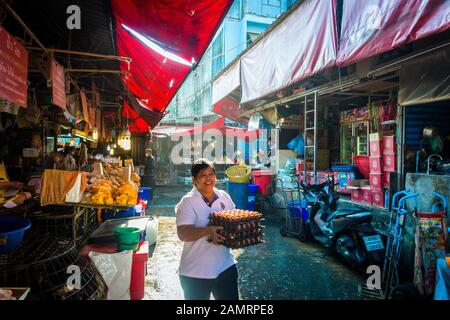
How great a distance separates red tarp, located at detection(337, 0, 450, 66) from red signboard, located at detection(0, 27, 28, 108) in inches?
192

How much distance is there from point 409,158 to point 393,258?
2.16 metres

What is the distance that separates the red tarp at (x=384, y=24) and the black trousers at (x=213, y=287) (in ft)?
12.2

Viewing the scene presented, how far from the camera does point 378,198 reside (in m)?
6.12

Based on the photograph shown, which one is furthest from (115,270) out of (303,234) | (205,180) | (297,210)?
(297,210)

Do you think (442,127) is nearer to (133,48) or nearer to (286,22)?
(286,22)

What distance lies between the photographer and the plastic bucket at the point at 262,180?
35.4 ft

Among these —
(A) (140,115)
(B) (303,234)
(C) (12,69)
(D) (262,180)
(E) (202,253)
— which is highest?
(A) (140,115)

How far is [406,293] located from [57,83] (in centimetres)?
606

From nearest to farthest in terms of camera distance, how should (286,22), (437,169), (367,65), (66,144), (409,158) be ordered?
(437,169)
(409,158)
(367,65)
(286,22)
(66,144)

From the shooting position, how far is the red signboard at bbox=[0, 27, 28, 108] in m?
2.96

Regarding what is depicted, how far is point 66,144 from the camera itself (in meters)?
10.9

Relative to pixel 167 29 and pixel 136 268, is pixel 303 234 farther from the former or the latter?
pixel 167 29

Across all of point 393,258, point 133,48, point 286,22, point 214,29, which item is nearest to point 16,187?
point 133,48

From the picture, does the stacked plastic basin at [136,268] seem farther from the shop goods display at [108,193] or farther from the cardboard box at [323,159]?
the cardboard box at [323,159]
